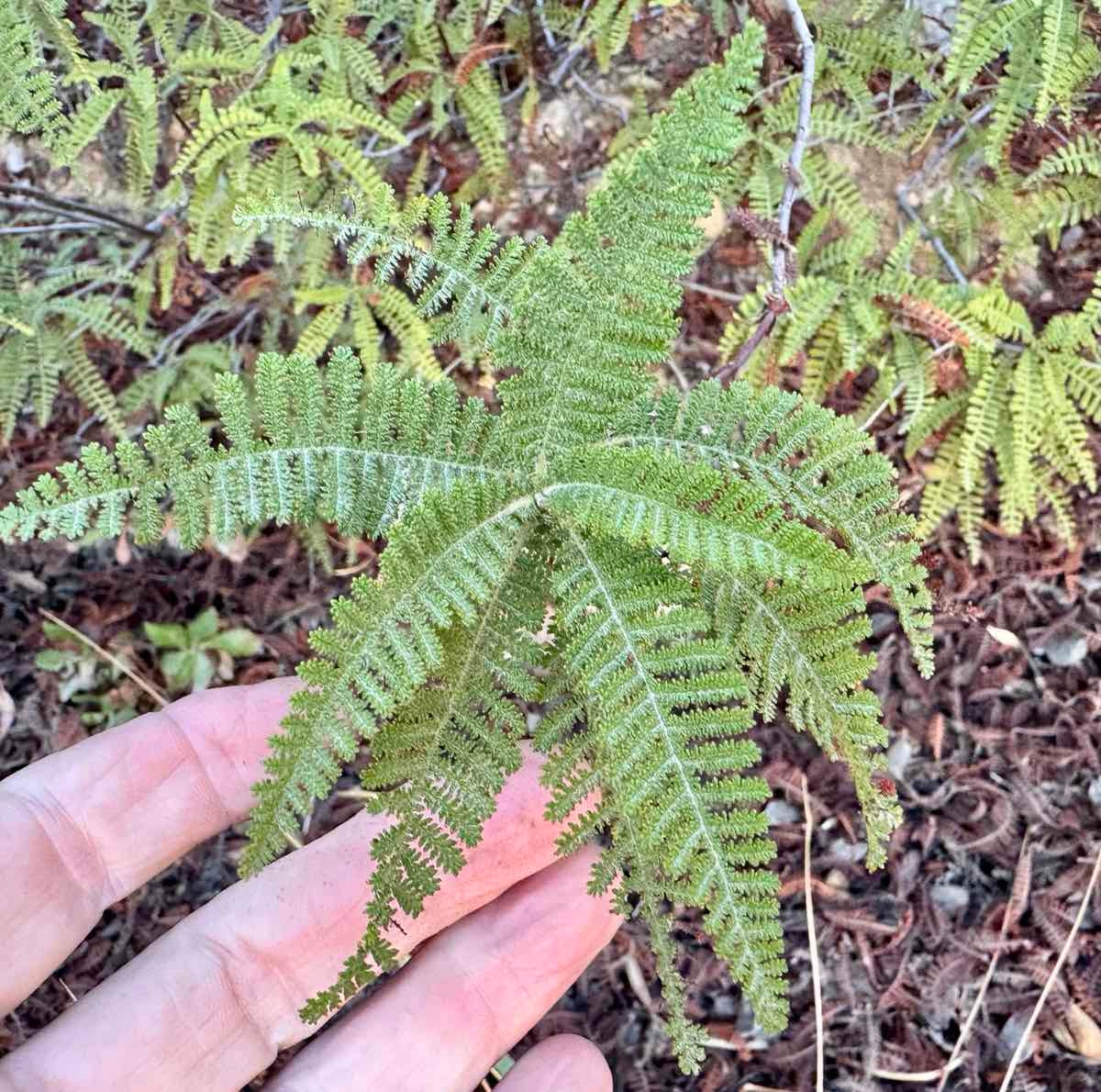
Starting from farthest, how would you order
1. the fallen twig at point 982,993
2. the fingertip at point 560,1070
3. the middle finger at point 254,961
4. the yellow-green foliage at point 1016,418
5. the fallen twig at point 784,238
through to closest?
the fallen twig at point 982,993 → the yellow-green foliage at point 1016,418 → the fingertip at point 560,1070 → the middle finger at point 254,961 → the fallen twig at point 784,238

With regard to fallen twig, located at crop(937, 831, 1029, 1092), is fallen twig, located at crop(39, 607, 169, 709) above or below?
above

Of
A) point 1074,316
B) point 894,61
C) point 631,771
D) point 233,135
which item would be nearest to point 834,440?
point 631,771

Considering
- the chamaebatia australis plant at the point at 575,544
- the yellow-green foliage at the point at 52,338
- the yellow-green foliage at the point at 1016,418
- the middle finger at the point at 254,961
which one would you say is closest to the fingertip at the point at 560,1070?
the middle finger at the point at 254,961

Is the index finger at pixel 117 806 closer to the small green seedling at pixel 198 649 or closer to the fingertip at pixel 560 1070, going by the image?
the small green seedling at pixel 198 649

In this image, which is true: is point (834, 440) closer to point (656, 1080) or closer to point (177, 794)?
point (177, 794)

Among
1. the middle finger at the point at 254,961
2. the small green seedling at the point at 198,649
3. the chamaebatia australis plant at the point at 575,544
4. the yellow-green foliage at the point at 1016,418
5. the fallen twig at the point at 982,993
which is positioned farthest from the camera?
the small green seedling at the point at 198,649

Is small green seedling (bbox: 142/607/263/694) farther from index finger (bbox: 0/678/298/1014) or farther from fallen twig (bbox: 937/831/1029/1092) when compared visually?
fallen twig (bbox: 937/831/1029/1092)

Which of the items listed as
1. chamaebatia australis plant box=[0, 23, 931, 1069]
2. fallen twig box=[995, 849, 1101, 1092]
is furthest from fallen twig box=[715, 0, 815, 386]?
fallen twig box=[995, 849, 1101, 1092]
